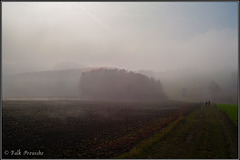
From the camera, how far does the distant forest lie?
155 m

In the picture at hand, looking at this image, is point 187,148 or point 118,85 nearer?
point 187,148

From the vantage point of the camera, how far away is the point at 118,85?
529 ft

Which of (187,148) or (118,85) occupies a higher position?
(118,85)

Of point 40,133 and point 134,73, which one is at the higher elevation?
point 134,73

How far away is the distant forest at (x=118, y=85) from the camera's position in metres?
155

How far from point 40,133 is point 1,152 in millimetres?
5652

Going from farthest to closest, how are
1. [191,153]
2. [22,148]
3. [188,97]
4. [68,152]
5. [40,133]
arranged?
[188,97] → [40,133] → [22,148] → [68,152] → [191,153]

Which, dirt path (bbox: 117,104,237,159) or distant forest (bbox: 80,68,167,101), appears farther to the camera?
distant forest (bbox: 80,68,167,101)

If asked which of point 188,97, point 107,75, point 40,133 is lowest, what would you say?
point 188,97

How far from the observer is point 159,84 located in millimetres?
186625

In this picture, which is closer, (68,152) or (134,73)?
(68,152)

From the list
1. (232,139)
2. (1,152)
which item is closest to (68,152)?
(1,152)

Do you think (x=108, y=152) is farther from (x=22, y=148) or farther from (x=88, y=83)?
(x=88, y=83)

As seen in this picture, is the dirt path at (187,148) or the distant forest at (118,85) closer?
the dirt path at (187,148)
